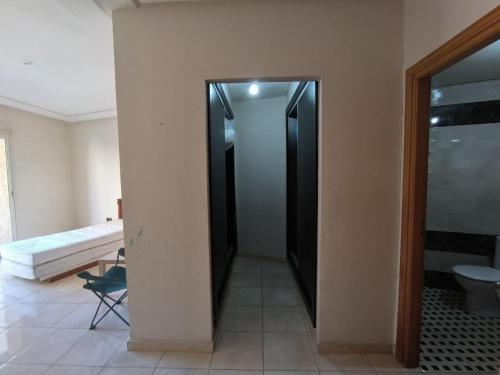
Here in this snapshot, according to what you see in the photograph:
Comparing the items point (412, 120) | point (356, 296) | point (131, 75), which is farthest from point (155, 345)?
point (412, 120)

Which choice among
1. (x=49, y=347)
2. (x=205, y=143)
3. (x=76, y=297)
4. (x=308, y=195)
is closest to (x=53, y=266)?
(x=76, y=297)

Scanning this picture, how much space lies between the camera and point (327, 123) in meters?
1.74

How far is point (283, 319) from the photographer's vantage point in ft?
7.45

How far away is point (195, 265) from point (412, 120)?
1.81m

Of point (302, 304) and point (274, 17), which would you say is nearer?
point (274, 17)

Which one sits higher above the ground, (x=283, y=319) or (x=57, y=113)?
(x=57, y=113)

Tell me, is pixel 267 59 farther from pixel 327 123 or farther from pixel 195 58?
pixel 327 123

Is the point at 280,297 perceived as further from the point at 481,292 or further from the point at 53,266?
the point at 53,266

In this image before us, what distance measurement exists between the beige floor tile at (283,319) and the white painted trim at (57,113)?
4.45 metres

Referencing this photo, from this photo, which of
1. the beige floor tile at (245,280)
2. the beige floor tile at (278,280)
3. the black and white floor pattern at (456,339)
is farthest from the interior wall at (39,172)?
the black and white floor pattern at (456,339)

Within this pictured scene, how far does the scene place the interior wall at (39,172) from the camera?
4.20 m

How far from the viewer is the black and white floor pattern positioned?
5.66 feet

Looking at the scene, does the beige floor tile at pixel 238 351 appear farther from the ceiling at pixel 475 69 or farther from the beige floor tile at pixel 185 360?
the ceiling at pixel 475 69

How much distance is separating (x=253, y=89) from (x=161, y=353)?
2957 millimetres
